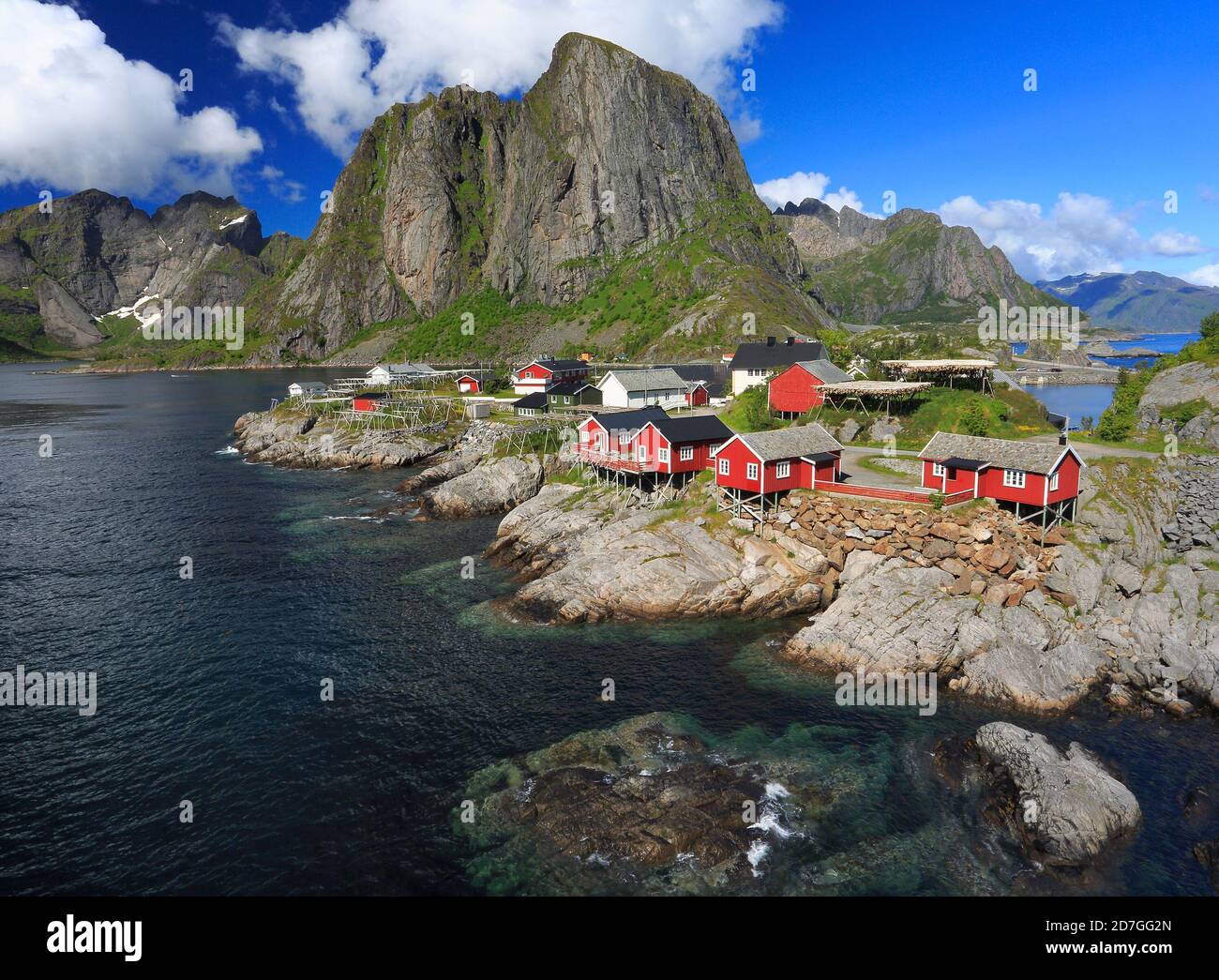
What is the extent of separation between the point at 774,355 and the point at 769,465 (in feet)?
138

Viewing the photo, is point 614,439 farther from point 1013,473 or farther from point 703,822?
point 703,822

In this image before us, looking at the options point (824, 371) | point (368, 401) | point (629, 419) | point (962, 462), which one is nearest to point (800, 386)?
point (824, 371)

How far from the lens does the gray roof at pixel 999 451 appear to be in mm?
41281

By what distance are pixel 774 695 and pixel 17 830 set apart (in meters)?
30.7

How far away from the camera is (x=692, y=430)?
55188 mm

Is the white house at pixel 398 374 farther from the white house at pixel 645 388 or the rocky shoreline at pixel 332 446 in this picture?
the white house at pixel 645 388

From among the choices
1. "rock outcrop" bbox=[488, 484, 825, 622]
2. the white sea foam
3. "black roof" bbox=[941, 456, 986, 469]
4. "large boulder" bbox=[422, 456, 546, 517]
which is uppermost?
"black roof" bbox=[941, 456, 986, 469]

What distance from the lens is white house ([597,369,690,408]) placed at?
85500 millimetres

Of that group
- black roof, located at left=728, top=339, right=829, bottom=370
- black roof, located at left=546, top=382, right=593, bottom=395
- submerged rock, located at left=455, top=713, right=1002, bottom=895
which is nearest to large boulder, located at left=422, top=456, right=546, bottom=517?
black roof, located at left=546, top=382, right=593, bottom=395

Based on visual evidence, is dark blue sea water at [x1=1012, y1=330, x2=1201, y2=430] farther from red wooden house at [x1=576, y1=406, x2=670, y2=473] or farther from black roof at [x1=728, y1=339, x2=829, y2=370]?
red wooden house at [x1=576, y1=406, x2=670, y2=473]

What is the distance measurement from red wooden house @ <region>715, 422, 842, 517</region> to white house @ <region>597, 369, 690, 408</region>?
121 feet
